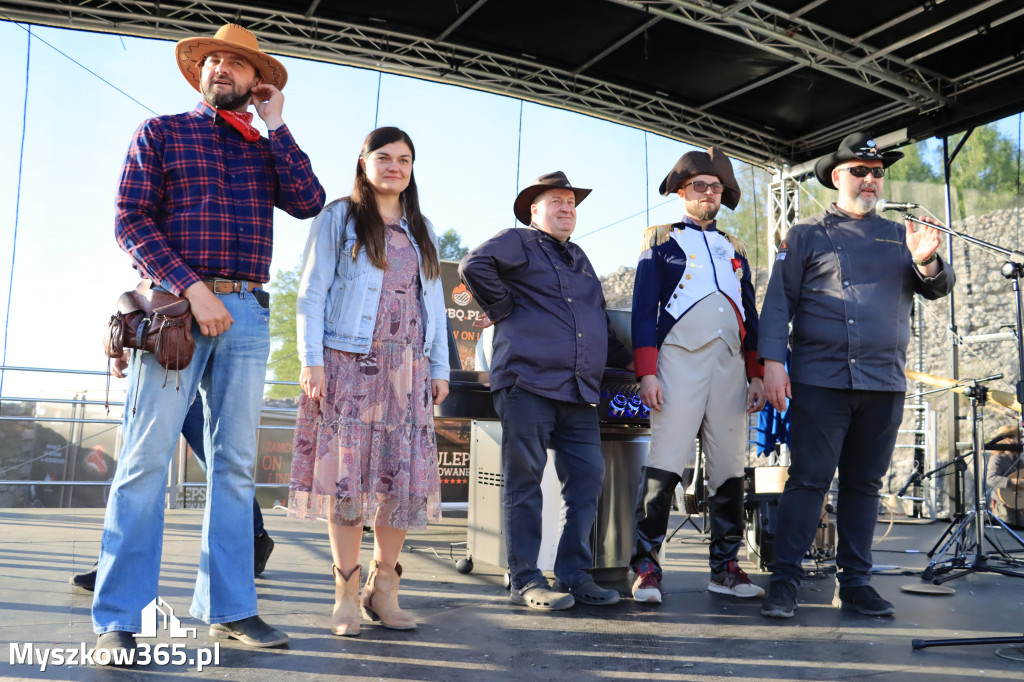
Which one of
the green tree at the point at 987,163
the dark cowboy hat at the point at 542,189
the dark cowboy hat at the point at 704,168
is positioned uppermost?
the green tree at the point at 987,163

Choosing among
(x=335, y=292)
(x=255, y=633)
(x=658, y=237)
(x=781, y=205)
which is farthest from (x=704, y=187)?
(x=781, y=205)

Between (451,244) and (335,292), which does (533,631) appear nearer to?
(335,292)

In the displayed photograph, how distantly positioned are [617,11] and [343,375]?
5109 millimetres

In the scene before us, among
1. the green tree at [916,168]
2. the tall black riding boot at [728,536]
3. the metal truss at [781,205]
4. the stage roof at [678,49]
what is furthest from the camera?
the metal truss at [781,205]

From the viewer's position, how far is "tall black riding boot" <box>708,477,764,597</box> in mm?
3479

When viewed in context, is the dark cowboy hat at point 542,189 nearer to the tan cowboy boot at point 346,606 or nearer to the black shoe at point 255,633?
the tan cowboy boot at point 346,606

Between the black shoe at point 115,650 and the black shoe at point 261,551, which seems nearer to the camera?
the black shoe at point 115,650

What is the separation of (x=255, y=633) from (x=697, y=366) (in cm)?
204


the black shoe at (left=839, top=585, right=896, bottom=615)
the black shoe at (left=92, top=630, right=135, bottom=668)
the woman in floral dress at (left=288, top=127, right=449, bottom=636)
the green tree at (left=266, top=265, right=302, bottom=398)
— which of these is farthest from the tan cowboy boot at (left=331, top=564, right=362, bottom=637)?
the green tree at (left=266, top=265, right=302, bottom=398)

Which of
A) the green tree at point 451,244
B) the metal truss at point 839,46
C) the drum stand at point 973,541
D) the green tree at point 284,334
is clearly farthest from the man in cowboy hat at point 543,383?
the green tree at point 284,334

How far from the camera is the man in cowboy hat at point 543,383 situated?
3162 millimetres

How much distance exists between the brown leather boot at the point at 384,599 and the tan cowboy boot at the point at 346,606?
11 cm

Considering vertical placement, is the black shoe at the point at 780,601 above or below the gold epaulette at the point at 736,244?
below

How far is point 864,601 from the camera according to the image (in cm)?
318
